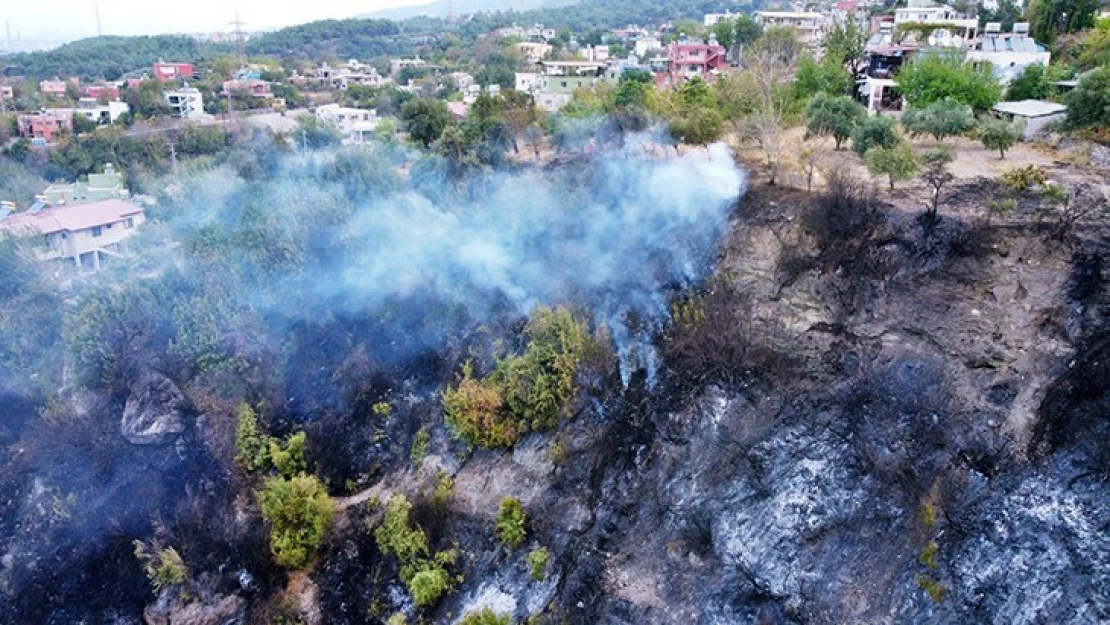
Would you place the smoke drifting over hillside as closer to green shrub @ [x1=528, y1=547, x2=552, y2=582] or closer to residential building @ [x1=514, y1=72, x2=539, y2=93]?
green shrub @ [x1=528, y1=547, x2=552, y2=582]

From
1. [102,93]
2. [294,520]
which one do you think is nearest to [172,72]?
[102,93]

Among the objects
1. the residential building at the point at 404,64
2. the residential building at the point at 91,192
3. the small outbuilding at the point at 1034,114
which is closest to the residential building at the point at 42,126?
the residential building at the point at 91,192

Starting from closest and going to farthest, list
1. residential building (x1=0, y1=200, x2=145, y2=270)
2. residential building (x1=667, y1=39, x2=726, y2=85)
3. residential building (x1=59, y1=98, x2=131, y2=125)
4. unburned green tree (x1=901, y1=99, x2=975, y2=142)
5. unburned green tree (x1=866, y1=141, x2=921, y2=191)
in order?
unburned green tree (x1=866, y1=141, x2=921, y2=191) → unburned green tree (x1=901, y1=99, x2=975, y2=142) → residential building (x1=0, y1=200, x2=145, y2=270) → residential building (x1=667, y1=39, x2=726, y2=85) → residential building (x1=59, y1=98, x2=131, y2=125)

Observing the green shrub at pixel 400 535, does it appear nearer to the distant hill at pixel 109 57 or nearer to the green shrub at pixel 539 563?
the green shrub at pixel 539 563

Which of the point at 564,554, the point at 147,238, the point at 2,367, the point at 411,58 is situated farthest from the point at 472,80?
the point at 564,554

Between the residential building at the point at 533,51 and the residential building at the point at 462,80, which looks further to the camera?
the residential building at the point at 533,51

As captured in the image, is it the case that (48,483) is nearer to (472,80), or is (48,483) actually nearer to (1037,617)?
(1037,617)

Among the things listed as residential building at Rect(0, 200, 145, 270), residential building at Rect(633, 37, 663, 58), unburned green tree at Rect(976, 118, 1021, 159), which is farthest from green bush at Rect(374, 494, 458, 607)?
residential building at Rect(633, 37, 663, 58)
